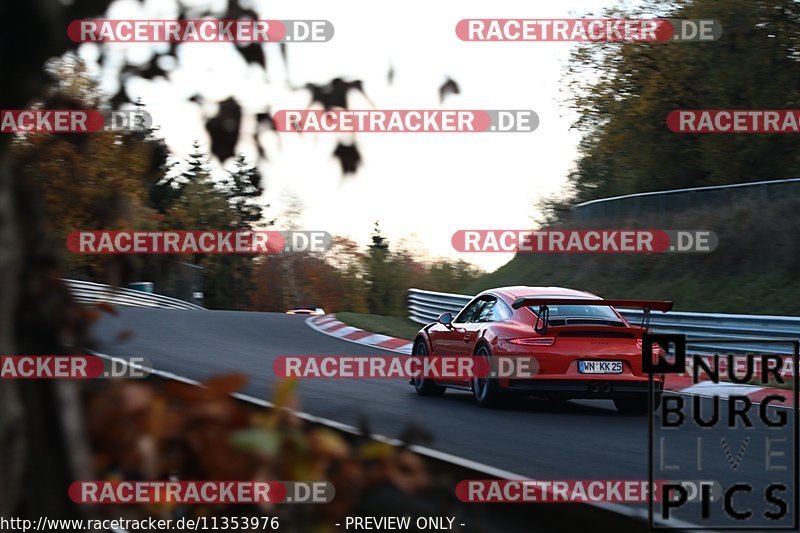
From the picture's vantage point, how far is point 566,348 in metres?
11.3

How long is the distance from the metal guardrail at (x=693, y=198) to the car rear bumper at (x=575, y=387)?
11707 millimetres

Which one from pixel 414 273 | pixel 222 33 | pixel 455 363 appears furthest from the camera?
pixel 414 273

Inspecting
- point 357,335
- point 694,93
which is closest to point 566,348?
point 357,335

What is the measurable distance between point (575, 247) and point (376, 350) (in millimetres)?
10511

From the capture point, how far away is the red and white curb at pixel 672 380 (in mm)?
13449

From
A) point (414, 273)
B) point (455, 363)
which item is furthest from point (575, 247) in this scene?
point (414, 273)

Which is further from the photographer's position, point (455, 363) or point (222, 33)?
point (455, 363)

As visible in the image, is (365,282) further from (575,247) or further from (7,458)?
(7,458)

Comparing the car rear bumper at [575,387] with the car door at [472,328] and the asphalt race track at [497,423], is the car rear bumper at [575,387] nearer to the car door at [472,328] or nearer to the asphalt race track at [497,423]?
the asphalt race track at [497,423]

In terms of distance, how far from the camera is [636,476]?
7672 millimetres

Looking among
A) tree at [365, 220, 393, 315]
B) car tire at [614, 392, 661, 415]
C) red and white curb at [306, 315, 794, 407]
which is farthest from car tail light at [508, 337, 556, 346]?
tree at [365, 220, 393, 315]

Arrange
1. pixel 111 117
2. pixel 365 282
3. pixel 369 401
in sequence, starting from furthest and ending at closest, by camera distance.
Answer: pixel 365 282, pixel 369 401, pixel 111 117

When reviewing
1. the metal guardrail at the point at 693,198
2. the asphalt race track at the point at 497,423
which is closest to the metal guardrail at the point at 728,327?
the asphalt race track at the point at 497,423

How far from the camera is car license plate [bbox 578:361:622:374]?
11.2 metres
